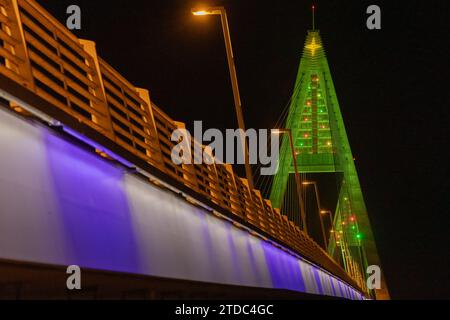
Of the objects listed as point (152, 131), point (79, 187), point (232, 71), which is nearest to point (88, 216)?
point (79, 187)

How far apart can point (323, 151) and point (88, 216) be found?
57.7m

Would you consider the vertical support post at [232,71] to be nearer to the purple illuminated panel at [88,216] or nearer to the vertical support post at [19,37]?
the purple illuminated panel at [88,216]

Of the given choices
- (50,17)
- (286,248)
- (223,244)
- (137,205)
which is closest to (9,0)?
(50,17)

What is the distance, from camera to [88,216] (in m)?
7.11

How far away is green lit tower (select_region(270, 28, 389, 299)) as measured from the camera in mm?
54344

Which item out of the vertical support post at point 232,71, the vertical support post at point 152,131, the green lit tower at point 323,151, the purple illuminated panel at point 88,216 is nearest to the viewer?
the purple illuminated panel at point 88,216

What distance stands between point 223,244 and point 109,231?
5774mm

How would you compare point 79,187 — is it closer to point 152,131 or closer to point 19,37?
point 19,37

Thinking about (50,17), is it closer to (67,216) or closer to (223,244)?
(67,216)

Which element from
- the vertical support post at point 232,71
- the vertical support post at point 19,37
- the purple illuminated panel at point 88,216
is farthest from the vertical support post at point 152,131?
the vertical support post at point 232,71

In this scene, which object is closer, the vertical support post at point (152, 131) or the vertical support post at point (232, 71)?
the vertical support post at point (152, 131)

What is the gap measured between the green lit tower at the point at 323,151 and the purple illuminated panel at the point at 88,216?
37.8 meters

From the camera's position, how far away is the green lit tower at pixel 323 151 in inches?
2140

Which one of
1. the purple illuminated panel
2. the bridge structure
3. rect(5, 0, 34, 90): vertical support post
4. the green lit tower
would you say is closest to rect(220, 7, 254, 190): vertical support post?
the bridge structure
